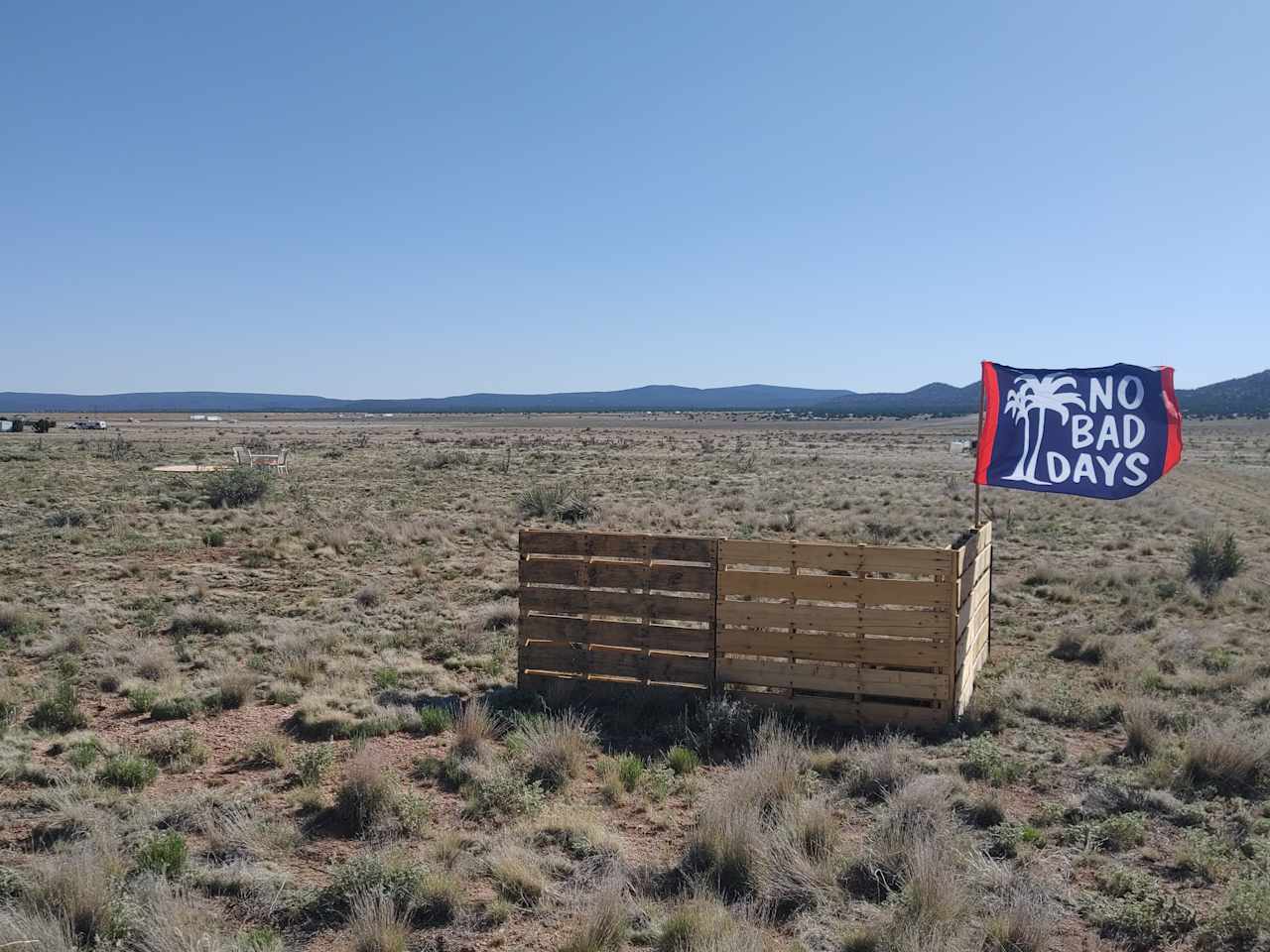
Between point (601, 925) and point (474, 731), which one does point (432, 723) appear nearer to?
point (474, 731)

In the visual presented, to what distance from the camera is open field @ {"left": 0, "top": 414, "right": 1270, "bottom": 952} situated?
187 inches

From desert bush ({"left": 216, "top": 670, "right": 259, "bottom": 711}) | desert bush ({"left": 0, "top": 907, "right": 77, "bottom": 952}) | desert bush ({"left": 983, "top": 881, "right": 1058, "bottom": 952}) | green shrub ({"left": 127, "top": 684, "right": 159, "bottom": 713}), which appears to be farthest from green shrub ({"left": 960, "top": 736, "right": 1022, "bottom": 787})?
green shrub ({"left": 127, "top": 684, "right": 159, "bottom": 713})

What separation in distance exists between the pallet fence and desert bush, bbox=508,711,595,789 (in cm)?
103

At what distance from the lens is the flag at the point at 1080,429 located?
798 cm

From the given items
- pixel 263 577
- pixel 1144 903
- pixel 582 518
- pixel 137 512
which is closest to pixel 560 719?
pixel 1144 903

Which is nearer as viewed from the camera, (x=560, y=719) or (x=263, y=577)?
(x=560, y=719)

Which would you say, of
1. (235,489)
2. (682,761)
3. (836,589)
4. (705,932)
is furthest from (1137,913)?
(235,489)

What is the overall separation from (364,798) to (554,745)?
160cm

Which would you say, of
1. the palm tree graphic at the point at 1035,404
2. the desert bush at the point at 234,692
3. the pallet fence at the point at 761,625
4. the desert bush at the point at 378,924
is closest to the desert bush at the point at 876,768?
the pallet fence at the point at 761,625

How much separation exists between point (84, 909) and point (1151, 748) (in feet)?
25.7

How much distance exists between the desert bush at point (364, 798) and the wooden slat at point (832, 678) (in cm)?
353

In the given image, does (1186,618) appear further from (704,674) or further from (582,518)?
(582,518)

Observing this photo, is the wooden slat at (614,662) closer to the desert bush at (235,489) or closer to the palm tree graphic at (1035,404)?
the palm tree graphic at (1035,404)

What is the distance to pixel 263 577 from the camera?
1606cm
